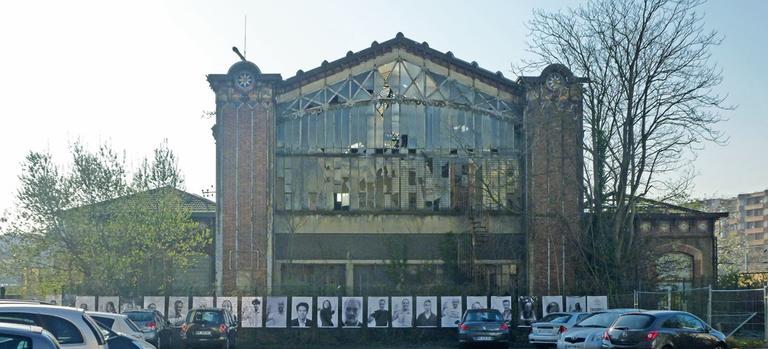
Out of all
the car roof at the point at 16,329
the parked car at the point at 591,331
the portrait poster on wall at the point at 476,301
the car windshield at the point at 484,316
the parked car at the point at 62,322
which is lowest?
the portrait poster on wall at the point at 476,301

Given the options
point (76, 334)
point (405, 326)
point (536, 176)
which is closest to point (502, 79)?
point (536, 176)

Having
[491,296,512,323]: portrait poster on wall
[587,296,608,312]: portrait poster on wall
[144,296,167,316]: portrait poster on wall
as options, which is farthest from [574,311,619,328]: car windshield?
[144,296,167,316]: portrait poster on wall

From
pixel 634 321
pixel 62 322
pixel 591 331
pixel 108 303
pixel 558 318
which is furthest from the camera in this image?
pixel 108 303

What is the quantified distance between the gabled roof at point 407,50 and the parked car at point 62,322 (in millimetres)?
27457

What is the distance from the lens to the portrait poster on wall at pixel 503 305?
Result: 3516cm

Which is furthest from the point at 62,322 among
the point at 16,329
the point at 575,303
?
the point at 575,303

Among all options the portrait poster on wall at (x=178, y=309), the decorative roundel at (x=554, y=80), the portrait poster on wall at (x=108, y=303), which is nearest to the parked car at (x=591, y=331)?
the portrait poster on wall at (x=178, y=309)

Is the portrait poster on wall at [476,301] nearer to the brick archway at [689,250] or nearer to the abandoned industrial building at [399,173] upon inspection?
the abandoned industrial building at [399,173]

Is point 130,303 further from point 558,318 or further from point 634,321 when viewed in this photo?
point 634,321

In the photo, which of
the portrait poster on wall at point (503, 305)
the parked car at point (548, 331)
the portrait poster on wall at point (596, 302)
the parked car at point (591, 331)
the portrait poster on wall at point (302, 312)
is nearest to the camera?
the parked car at point (591, 331)

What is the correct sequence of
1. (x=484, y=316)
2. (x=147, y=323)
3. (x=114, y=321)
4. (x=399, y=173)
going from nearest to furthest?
(x=114, y=321), (x=147, y=323), (x=484, y=316), (x=399, y=173)

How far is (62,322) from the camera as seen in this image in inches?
491

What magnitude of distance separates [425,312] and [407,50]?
13358 mm

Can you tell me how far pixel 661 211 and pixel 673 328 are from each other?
23.8 meters
